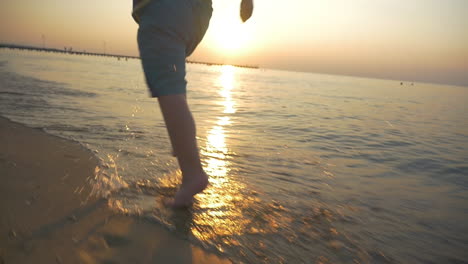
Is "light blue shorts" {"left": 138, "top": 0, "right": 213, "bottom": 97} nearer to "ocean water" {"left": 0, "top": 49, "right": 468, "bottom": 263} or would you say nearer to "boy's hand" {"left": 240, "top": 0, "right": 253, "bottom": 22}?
"boy's hand" {"left": 240, "top": 0, "right": 253, "bottom": 22}

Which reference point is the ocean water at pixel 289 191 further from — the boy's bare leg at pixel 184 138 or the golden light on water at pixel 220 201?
the boy's bare leg at pixel 184 138

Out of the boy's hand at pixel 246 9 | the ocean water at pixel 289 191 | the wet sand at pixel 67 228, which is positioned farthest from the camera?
the boy's hand at pixel 246 9

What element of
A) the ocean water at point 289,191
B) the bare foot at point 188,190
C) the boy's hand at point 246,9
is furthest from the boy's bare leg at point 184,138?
the boy's hand at point 246,9

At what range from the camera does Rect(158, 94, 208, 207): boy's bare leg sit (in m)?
1.57

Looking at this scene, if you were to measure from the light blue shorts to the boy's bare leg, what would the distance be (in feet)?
0.19

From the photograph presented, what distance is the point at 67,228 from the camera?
4.78 ft

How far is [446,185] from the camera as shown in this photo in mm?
3152

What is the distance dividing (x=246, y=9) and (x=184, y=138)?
846mm

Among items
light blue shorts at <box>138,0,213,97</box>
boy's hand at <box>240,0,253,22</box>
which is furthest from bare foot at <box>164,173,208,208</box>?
boy's hand at <box>240,0,253,22</box>

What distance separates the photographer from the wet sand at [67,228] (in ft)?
4.19

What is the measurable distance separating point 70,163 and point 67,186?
0.53 m

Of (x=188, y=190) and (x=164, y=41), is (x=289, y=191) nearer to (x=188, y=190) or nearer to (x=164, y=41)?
(x=188, y=190)

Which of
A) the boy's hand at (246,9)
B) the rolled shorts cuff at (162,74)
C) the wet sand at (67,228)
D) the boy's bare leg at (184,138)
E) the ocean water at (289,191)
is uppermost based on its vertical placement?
the boy's hand at (246,9)

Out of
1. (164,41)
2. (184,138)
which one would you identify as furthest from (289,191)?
(164,41)
